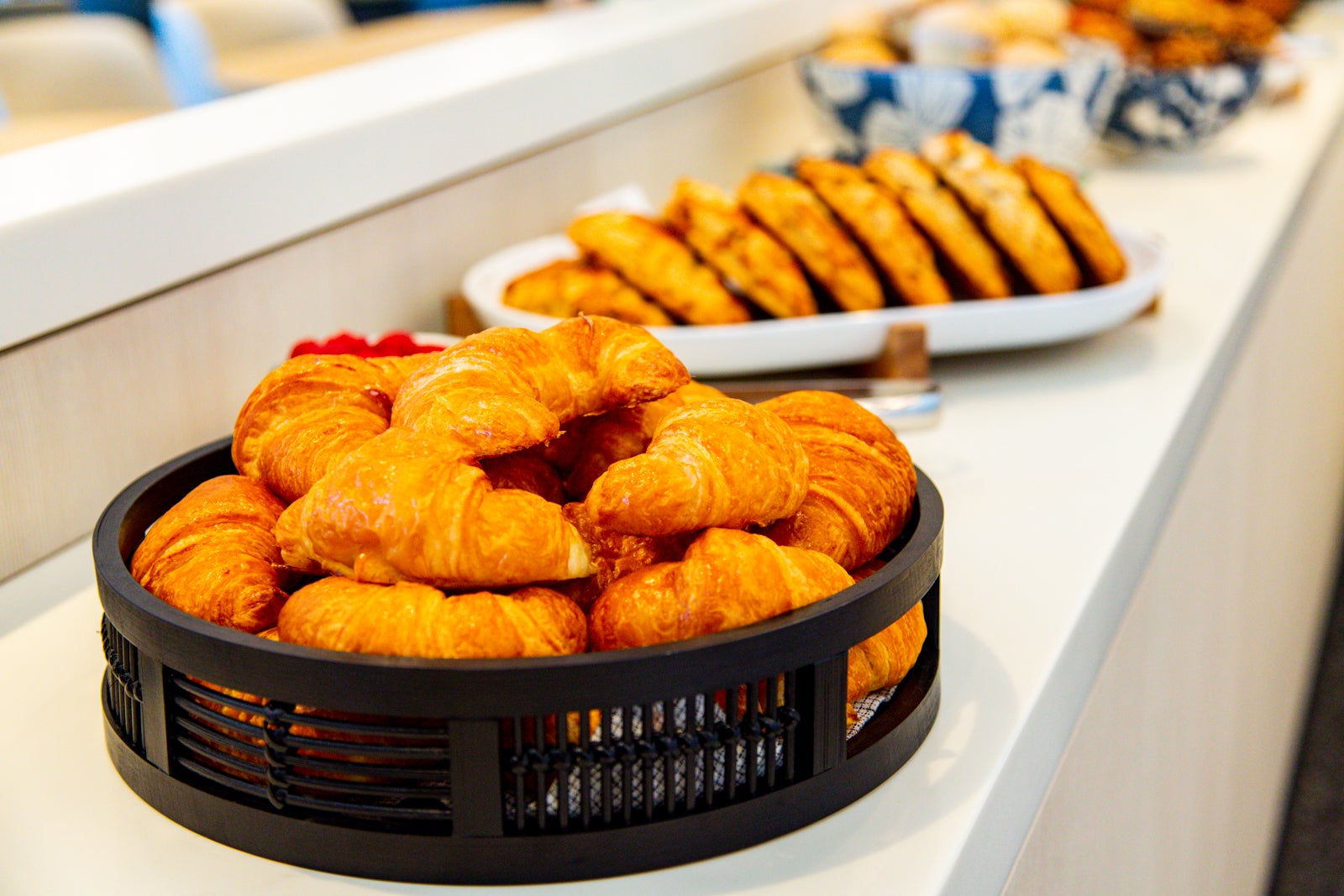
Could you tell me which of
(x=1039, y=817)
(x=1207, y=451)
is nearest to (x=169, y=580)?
(x=1039, y=817)

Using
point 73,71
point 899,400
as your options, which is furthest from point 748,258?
point 73,71

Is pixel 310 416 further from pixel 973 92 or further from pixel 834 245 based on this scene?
pixel 973 92

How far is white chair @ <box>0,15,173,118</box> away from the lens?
231 centimetres

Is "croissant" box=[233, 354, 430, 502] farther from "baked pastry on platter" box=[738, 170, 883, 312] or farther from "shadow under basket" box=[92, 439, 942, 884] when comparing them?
"baked pastry on platter" box=[738, 170, 883, 312]

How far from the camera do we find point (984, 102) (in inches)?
52.8

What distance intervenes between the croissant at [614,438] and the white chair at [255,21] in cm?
238

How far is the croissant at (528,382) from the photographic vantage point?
0.43 meters

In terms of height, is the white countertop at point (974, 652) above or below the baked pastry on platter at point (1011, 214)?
below

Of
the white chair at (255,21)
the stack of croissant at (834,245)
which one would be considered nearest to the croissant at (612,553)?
the stack of croissant at (834,245)

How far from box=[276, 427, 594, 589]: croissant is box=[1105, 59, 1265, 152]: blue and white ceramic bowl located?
1454mm

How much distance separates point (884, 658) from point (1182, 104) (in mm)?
1374

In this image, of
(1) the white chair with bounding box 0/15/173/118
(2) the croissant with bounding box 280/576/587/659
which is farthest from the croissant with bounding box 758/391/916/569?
(1) the white chair with bounding box 0/15/173/118

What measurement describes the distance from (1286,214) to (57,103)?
2.01 metres

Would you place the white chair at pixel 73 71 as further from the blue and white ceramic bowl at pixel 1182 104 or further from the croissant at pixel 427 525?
the croissant at pixel 427 525
